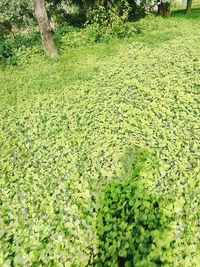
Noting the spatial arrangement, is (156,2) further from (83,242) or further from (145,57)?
(83,242)

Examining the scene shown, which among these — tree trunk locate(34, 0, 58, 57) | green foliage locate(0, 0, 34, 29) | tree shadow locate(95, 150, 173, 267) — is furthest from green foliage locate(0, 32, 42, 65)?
tree shadow locate(95, 150, 173, 267)

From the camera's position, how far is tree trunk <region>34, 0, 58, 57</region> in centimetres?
1342

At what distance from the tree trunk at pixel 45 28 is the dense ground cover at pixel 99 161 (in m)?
2.41

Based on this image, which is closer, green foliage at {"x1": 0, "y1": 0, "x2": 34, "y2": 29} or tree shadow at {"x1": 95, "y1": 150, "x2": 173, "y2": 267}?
tree shadow at {"x1": 95, "y1": 150, "x2": 173, "y2": 267}

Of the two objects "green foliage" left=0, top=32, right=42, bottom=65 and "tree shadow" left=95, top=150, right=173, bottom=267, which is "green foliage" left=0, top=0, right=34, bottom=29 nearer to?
"green foliage" left=0, top=32, right=42, bottom=65

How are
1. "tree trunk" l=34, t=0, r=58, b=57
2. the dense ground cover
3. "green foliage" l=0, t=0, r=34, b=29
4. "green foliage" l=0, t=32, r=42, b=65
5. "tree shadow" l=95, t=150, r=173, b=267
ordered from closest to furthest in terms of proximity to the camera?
"tree shadow" l=95, t=150, r=173, b=267, the dense ground cover, "tree trunk" l=34, t=0, r=58, b=57, "green foliage" l=0, t=32, r=42, b=65, "green foliage" l=0, t=0, r=34, b=29

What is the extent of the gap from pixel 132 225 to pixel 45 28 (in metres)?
10.8

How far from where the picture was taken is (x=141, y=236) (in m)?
5.02

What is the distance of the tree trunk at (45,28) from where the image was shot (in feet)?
44.0

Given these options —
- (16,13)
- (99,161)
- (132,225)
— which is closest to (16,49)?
(16,13)

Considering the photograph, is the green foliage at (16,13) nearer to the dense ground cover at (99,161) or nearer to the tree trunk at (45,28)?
the tree trunk at (45,28)

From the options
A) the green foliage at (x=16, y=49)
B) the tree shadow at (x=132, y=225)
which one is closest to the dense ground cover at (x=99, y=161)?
the tree shadow at (x=132, y=225)

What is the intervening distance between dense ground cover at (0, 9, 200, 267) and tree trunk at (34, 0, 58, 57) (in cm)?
241

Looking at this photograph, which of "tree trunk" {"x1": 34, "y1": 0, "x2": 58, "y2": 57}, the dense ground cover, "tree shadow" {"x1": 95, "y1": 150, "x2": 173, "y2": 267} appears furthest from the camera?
"tree trunk" {"x1": 34, "y1": 0, "x2": 58, "y2": 57}
